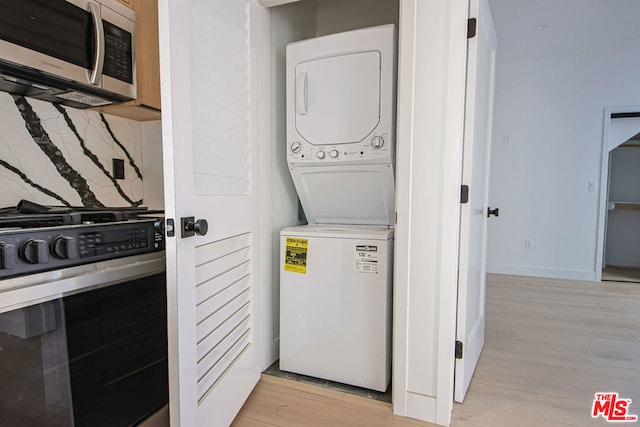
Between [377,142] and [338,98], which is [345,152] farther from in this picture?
[338,98]

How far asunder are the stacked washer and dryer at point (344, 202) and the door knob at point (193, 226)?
764 mm

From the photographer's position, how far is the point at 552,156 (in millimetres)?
3979

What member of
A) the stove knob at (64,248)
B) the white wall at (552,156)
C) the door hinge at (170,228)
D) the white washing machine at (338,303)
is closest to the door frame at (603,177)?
the white wall at (552,156)

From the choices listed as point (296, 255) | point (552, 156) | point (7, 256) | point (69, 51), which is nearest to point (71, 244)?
point (7, 256)

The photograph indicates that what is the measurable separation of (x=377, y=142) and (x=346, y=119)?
212mm

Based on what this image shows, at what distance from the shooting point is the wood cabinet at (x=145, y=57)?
1.48 metres

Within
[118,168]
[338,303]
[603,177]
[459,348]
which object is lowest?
[459,348]

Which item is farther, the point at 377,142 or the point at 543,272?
the point at 543,272

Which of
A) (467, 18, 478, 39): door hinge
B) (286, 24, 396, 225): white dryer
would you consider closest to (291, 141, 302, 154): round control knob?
(286, 24, 396, 225): white dryer

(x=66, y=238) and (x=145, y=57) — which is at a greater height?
(x=145, y=57)

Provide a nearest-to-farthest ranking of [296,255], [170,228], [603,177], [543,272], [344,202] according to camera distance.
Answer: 1. [170,228]
2. [296,255]
3. [344,202]
4. [603,177]
5. [543,272]

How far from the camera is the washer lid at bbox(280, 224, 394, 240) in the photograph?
167 centimetres

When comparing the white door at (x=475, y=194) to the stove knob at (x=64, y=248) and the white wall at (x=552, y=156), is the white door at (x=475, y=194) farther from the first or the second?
the white wall at (x=552, y=156)

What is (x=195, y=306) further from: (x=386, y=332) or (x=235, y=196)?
(x=386, y=332)
